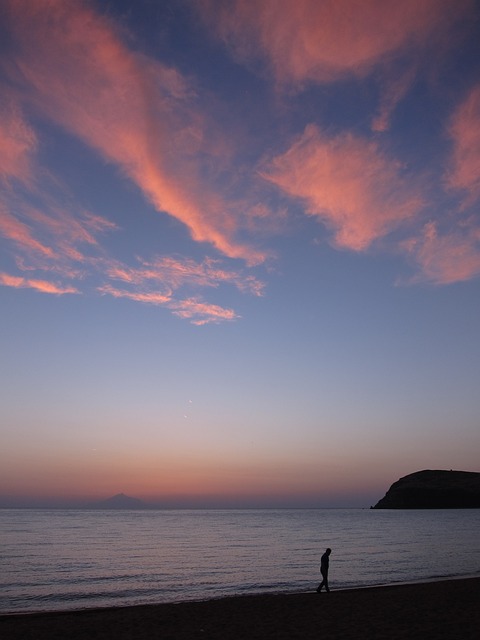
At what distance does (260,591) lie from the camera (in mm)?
28734

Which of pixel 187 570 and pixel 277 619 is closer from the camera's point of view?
pixel 277 619

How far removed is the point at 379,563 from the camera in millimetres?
42469

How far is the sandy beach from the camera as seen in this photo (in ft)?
51.5

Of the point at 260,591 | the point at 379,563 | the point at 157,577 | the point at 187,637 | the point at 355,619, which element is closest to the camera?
the point at 187,637

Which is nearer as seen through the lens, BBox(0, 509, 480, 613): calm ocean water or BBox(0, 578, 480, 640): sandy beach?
BBox(0, 578, 480, 640): sandy beach

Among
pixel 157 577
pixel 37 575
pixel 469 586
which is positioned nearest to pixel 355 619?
pixel 469 586

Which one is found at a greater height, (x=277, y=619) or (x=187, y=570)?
(x=187, y=570)

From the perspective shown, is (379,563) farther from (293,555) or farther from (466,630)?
(466,630)

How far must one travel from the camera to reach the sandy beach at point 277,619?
15711 mm

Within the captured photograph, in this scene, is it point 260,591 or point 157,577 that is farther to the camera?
point 157,577

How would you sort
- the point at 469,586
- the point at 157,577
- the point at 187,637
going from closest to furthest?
the point at 187,637 → the point at 469,586 → the point at 157,577

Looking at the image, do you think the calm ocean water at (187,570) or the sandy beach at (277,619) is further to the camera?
the calm ocean water at (187,570)

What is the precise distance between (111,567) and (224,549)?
1930 centimetres

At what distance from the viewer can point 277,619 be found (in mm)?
18141
